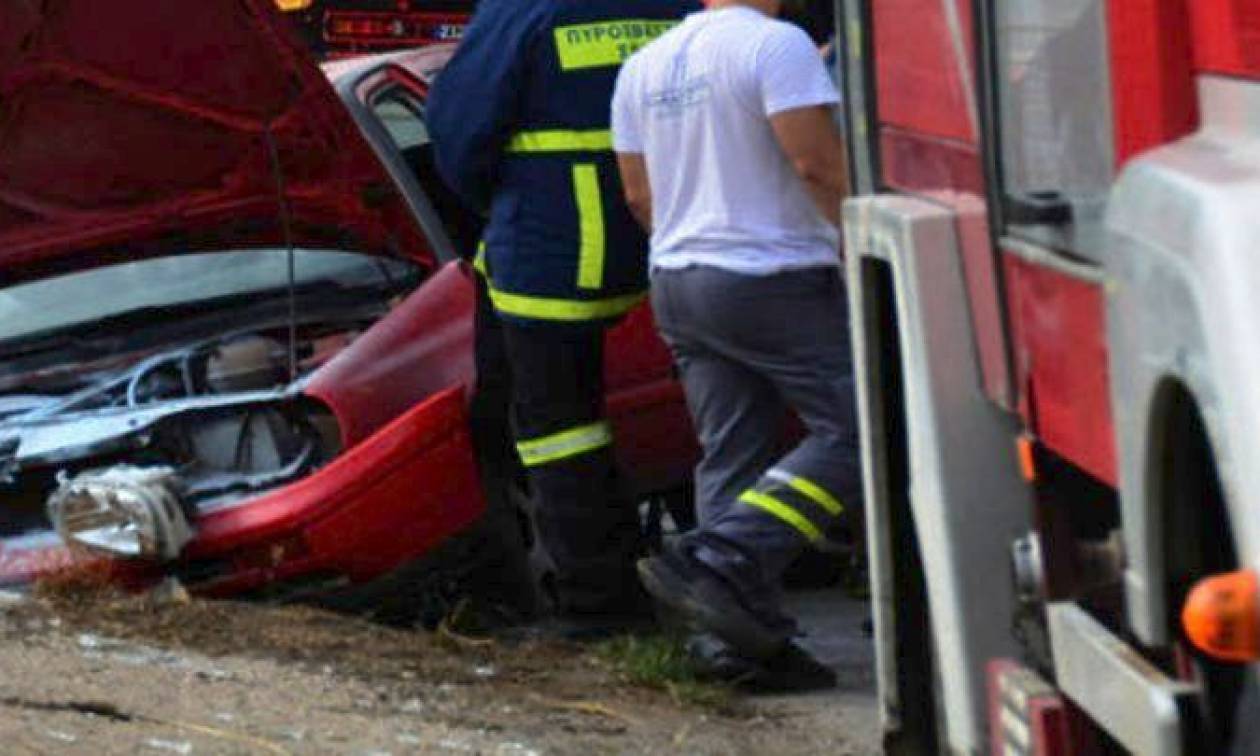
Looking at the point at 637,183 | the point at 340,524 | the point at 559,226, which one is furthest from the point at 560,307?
the point at 340,524

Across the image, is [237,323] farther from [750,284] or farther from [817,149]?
[817,149]

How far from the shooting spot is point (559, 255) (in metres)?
7.86

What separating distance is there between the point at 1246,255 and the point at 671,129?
4.17 metres

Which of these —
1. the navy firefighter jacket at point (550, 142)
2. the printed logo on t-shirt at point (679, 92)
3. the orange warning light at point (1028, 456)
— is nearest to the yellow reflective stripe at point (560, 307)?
the navy firefighter jacket at point (550, 142)

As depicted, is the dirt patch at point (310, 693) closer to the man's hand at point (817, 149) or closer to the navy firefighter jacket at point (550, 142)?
the navy firefighter jacket at point (550, 142)

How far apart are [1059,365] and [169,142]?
487cm

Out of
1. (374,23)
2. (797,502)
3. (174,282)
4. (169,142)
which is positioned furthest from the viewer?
(374,23)

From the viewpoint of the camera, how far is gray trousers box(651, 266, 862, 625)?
7.19 m

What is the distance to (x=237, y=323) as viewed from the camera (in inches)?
344

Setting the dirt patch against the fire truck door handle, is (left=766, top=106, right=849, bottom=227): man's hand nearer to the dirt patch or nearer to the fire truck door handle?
the dirt patch

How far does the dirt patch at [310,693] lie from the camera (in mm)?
6500

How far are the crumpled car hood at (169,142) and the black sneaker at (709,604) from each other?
5.66ft

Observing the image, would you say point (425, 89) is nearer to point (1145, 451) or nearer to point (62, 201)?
point (62, 201)

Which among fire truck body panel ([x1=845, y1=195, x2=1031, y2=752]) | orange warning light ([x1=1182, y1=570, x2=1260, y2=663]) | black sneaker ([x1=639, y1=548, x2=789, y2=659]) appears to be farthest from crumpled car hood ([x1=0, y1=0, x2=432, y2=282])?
orange warning light ([x1=1182, y1=570, x2=1260, y2=663])
